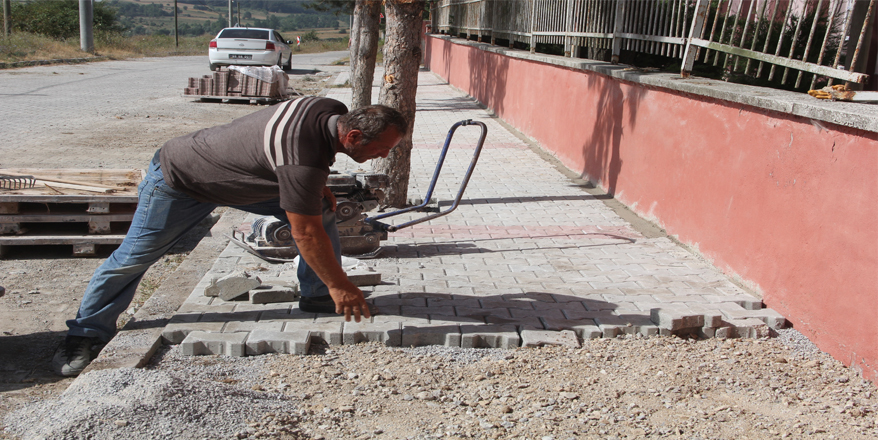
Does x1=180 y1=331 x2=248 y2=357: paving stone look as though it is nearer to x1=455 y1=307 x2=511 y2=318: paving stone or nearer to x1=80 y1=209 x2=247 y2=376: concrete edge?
x1=80 y1=209 x2=247 y2=376: concrete edge

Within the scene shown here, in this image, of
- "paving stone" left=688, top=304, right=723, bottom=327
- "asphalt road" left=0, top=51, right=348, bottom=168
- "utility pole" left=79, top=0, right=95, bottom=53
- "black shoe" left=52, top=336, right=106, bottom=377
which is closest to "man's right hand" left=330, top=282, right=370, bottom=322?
"black shoe" left=52, top=336, right=106, bottom=377

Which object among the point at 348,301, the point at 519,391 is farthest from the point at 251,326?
the point at 519,391

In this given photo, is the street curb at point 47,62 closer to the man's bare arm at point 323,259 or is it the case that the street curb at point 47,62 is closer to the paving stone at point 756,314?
the man's bare arm at point 323,259

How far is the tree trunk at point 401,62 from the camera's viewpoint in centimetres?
640

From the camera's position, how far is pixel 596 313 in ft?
13.3

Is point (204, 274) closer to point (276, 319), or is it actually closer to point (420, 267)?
point (276, 319)

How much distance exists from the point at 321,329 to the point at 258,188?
822 mm

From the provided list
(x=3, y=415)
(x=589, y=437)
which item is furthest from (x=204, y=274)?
(x=589, y=437)

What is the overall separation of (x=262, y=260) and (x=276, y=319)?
120cm

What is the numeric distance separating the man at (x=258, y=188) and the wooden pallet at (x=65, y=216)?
2035 millimetres

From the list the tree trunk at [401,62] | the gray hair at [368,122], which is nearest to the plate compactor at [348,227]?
the tree trunk at [401,62]

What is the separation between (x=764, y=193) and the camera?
14.1 feet

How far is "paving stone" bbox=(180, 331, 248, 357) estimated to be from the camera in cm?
344

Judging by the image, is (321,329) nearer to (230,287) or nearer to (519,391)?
(230,287)
